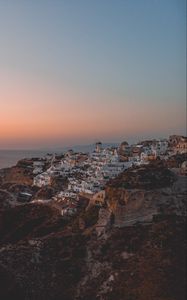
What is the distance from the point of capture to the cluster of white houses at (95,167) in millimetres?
23358

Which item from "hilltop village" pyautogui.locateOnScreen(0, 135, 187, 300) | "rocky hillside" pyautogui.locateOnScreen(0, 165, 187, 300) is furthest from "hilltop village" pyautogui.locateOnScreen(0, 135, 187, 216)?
"rocky hillside" pyautogui.locateOnScreen(0, 165, 187, 300)

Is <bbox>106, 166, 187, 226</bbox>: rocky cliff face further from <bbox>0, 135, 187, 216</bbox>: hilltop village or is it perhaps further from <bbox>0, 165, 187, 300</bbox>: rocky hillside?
<bbox>0, 135, 187, 216</bbox>: hilltop village

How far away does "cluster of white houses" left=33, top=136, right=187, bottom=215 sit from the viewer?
23.4m

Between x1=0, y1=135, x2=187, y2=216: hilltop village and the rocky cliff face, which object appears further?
x1=0, y1=135, x2=187, y2=216: hilltop village

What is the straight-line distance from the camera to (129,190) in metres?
17.6

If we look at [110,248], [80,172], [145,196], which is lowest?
[110,248]

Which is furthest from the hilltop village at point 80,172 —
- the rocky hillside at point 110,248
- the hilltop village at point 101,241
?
the rocky hillside at point 110,248

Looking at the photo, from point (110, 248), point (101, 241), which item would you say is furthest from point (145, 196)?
A: point (110, 248)

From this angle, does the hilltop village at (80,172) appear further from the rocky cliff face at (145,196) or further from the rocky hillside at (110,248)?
the rocky hillside at (110,248)

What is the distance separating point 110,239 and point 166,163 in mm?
10142

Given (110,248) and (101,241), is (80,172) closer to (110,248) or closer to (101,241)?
(101,241)

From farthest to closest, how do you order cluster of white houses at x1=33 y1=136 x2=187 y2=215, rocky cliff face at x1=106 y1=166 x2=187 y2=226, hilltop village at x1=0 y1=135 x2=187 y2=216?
cluster of white houses at x1=33 y1=136 x2=187 y2=215 → hilltop village at x1=0 y1=135 x2=187 y2=216 → rocky cliff face at x1=106 y1=166 x2=187 y2=226

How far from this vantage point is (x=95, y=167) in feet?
99.2

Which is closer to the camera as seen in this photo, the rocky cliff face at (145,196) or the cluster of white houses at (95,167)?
the rocky cliff face at (145,196)
